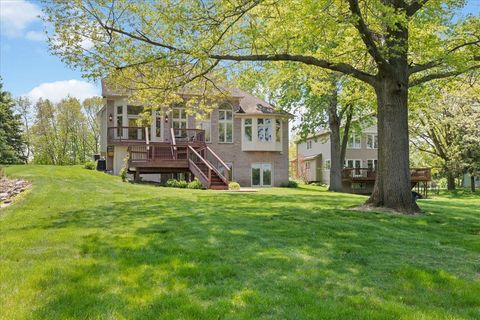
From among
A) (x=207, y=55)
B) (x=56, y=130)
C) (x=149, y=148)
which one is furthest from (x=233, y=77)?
(x=56, y=130)

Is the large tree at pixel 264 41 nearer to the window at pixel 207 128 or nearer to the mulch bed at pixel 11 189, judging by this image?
the mulch bed at pixel 11 189

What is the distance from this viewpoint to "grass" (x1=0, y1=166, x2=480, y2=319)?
361 cm

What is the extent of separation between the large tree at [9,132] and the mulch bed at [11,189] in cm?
1588

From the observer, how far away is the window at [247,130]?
89.1 ft

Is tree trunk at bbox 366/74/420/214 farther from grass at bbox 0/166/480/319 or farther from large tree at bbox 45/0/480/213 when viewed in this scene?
grass at bbox 0/166/480/319

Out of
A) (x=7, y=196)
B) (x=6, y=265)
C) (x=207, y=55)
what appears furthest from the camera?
(x=7, y=196)

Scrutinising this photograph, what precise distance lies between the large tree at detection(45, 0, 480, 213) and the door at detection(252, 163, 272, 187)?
15966 millimetres

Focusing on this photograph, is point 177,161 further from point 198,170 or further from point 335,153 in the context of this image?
point 335,153

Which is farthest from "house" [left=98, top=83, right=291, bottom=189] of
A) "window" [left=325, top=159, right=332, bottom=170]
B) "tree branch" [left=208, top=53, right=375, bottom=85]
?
"window" [left=325, top=159, right=332, bottom=170]

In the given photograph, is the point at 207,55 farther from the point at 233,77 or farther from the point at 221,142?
the point at 221,142

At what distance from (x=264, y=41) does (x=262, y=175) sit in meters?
16.8

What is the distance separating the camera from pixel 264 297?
12.6 feet

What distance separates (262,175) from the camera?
27.7m

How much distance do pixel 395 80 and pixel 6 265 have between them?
31.1 ft
